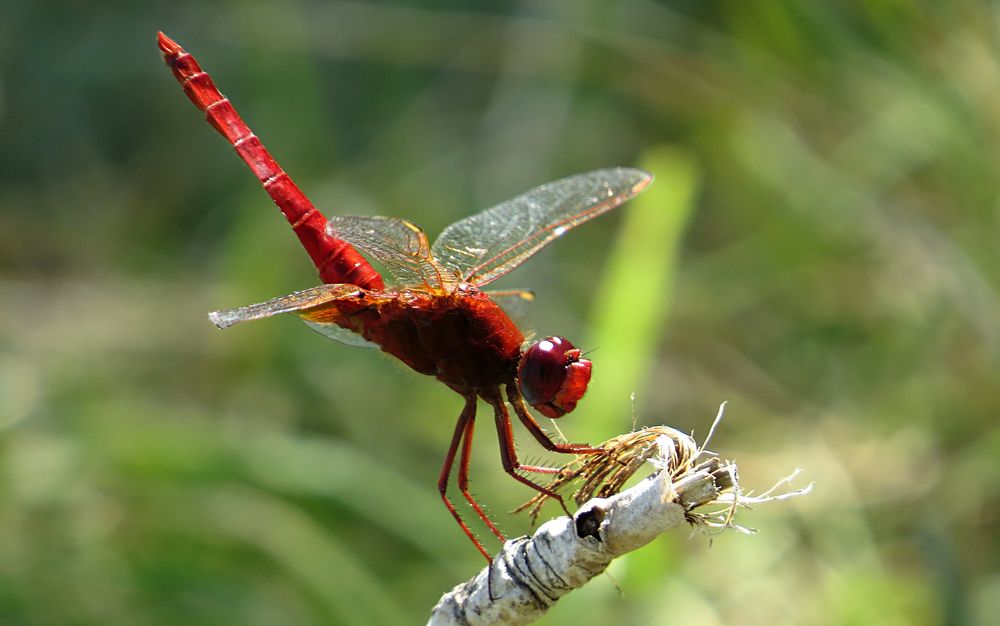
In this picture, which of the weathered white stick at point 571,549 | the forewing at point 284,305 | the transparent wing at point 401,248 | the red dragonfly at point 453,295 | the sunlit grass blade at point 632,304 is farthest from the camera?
the sunlit grass blade at point 632,304

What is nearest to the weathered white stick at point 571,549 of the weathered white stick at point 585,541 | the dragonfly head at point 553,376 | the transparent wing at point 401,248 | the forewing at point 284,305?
the weathered white stick at point 585,541

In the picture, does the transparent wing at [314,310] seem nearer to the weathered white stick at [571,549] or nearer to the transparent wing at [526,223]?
the transparent wing at [526,223]

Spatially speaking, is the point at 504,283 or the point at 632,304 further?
the point at 504,283

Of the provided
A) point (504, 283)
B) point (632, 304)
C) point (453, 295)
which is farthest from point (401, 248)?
point (504, 283)

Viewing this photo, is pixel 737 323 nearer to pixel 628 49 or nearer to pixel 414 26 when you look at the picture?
pixel 628 49

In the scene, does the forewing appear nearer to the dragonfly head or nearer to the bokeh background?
the bokeh background

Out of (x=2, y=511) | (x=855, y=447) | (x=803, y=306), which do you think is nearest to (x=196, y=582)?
(x=2, y=511)

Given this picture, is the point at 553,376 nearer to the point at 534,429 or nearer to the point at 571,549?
the point at 534,429
